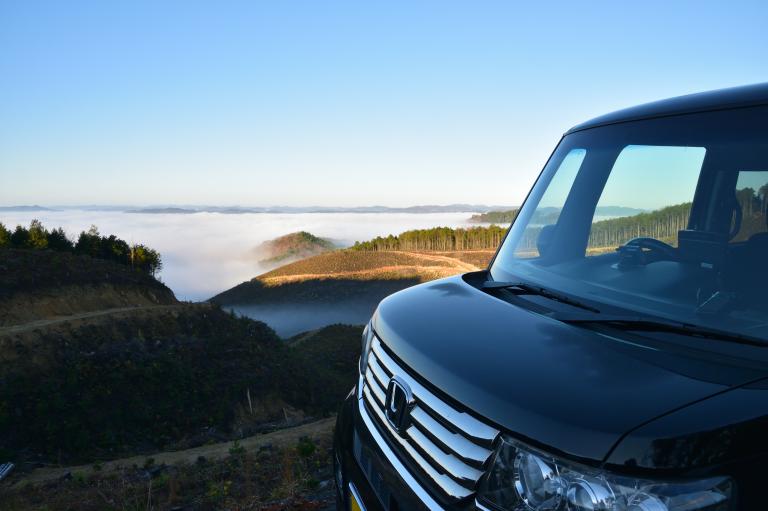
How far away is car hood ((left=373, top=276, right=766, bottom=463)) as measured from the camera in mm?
1507

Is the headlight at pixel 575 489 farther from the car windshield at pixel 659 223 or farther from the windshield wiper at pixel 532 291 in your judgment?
the windshield wiper at pixel 532 291

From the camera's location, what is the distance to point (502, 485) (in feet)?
5.24

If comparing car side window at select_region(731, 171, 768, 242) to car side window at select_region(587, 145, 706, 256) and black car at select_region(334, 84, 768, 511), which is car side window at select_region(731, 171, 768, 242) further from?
car side window at select_region(587, 145, 706, 256)

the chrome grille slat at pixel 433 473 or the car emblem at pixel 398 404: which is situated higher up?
the car emblem at pixel 398 404

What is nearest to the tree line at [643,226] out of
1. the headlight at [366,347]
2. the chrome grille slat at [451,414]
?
the headlight at [366,347]

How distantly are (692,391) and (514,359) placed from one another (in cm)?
53

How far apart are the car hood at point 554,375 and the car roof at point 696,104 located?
1.26 m

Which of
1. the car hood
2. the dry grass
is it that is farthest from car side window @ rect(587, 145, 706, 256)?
the dry grass

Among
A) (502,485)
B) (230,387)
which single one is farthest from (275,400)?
(502,485)

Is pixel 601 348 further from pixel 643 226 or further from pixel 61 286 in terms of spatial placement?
pixel 61 286

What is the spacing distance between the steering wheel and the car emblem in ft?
4.61

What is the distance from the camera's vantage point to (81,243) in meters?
55.8

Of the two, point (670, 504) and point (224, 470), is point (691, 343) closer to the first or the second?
point (670, 504)

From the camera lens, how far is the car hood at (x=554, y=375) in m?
1.51
